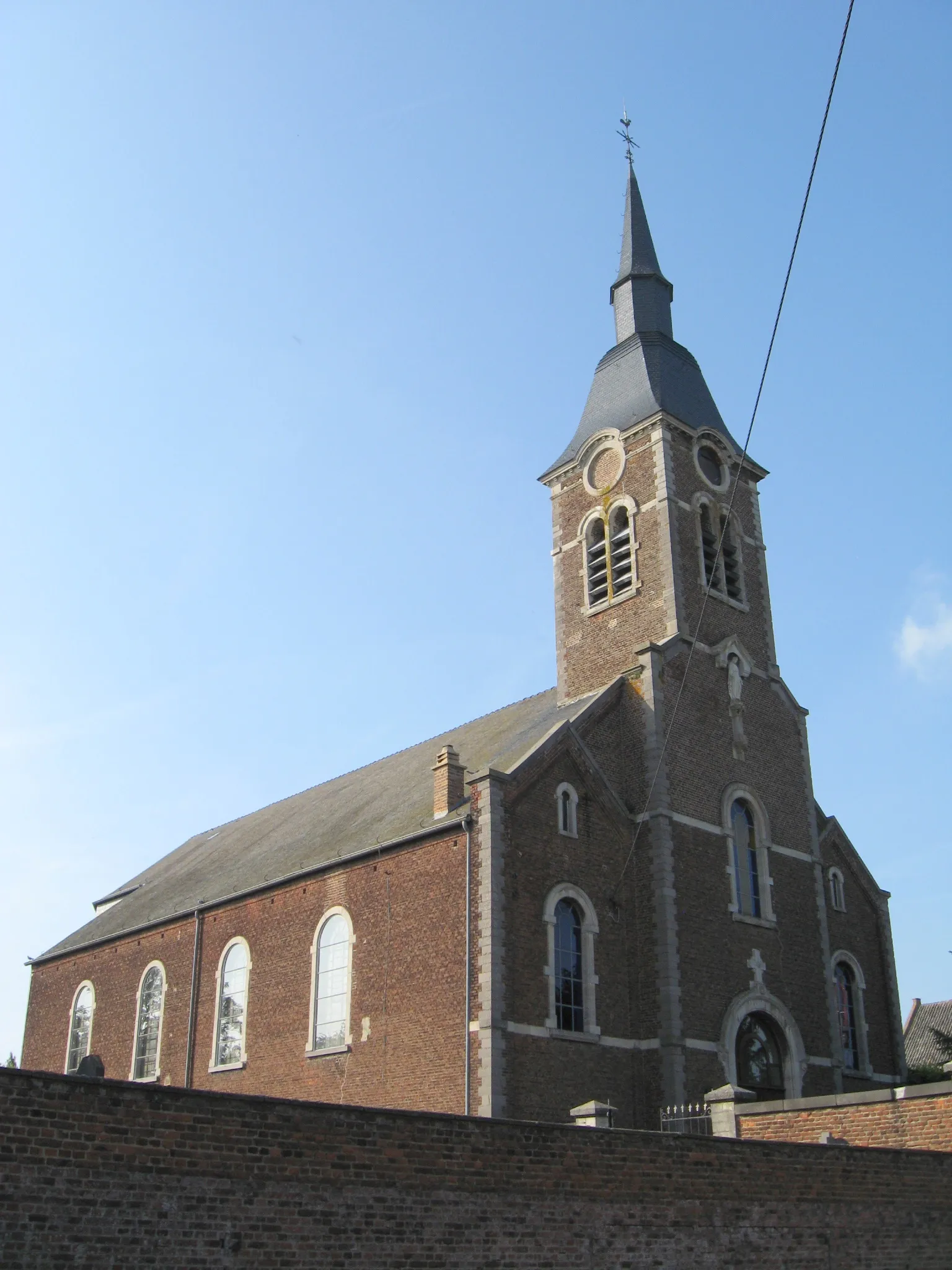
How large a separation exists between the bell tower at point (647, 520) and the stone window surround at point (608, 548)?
0.03m

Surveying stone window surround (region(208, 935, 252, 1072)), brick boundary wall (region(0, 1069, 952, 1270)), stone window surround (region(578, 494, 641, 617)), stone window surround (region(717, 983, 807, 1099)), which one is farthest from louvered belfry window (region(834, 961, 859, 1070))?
stone window surround (region(208, 935, 252, 1072))

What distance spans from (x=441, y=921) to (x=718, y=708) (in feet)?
27.7

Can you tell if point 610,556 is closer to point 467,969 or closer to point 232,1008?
point 467,969

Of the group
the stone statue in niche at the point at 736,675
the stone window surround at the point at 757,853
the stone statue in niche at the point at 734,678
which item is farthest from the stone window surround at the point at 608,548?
the stone window surround at the point at 757,853

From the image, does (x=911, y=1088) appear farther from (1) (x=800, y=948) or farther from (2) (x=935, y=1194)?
(1) (x=800, y=948)

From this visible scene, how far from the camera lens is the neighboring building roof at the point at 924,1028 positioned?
4716cm

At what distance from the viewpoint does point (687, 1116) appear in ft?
70.8

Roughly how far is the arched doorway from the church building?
6cm

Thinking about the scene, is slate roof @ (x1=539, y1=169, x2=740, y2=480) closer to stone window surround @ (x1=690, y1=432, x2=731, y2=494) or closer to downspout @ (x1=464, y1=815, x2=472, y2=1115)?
stone window surround @ (x1=690, y1=432, x2=731, y2=494)

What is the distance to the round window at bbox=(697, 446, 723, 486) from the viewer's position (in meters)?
30.2

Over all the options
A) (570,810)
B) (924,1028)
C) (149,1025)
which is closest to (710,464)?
(570,810)

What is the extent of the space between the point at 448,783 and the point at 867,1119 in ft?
33.7

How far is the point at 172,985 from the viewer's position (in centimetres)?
2988

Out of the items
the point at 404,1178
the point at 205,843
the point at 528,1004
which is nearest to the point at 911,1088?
the point at 528,1004
